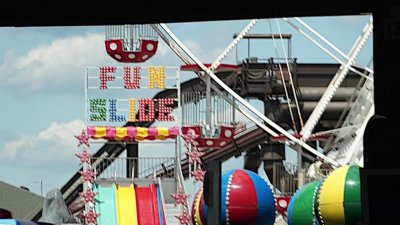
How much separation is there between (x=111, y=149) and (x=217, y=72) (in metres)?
5.69

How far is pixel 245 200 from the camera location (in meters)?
23.5

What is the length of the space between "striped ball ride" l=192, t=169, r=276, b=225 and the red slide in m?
10.8

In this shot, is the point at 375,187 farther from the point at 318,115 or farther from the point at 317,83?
the point at 317,83

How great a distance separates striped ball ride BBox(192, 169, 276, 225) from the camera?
23.2 meters

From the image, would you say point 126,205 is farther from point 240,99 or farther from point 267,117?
point 267,117

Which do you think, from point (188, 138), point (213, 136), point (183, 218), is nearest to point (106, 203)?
point (183, 218)

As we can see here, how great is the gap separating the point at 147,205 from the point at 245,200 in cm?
1262

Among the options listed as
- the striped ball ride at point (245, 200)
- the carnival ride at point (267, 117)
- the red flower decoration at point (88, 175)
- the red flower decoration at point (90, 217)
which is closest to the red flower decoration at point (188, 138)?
the carnival ride at point (267, 117)

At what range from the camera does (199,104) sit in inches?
1740

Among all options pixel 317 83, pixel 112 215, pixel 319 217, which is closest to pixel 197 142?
pixel 112 215

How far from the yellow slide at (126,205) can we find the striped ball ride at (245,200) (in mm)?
10573

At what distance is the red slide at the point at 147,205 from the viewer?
1383 inches

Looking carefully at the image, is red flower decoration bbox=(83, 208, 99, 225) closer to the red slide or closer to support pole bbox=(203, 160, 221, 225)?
the red slide

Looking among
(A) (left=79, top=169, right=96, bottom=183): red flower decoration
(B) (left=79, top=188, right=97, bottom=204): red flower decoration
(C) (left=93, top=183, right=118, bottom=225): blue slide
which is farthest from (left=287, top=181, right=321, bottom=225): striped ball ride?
(A) (left=79, top=169, right=96, bottom=183): red flower decoration
